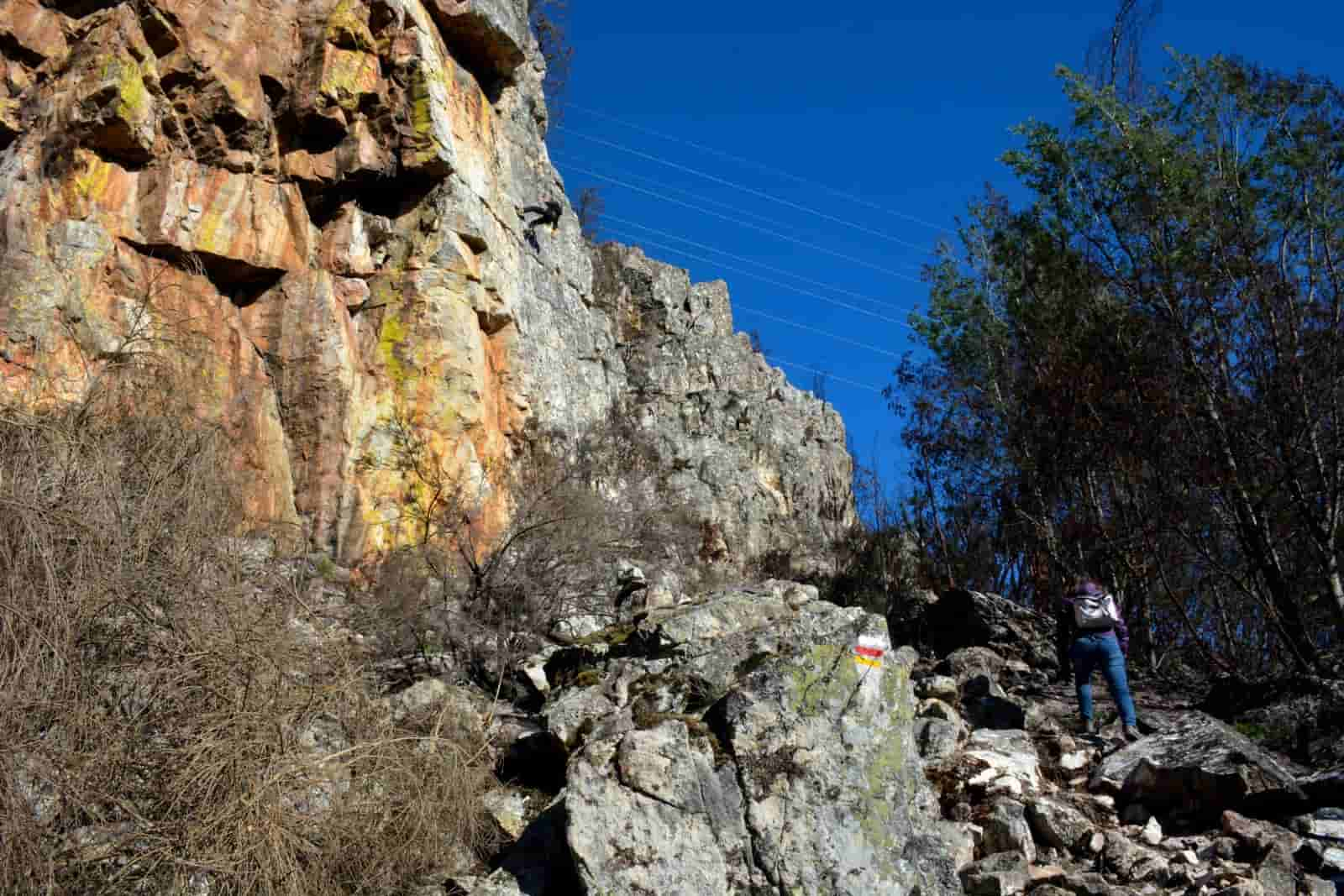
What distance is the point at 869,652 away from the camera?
751 cm

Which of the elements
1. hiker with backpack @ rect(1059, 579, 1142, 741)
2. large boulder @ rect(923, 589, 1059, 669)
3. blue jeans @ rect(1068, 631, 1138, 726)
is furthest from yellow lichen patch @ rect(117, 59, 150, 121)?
blue jeans @ rect(1068, 631, 1138, 726)

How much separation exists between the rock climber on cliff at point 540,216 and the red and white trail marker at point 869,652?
15065 millimetres

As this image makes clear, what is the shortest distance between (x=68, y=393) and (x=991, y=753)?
310 inches

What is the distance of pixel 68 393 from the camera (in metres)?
9.60

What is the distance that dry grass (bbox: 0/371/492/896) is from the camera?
21.1 ft

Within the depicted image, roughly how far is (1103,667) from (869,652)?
3.37 metres

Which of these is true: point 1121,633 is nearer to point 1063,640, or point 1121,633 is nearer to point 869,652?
point 1063,640

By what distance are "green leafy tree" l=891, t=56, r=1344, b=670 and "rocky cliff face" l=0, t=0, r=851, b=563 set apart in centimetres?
782

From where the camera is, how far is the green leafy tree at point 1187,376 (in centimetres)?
1309

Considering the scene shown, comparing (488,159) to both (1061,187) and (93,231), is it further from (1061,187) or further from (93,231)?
(1061,187)

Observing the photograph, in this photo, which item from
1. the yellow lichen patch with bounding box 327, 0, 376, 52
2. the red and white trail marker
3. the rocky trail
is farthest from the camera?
the yellow lichen patch with bounding box 327, 0, 376, 52

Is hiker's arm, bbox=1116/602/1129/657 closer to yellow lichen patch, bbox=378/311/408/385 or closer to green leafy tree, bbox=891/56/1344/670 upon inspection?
green leafy tree, bbox=891/56/1344/670

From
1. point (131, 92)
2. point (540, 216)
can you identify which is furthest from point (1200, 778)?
point (540, 216)

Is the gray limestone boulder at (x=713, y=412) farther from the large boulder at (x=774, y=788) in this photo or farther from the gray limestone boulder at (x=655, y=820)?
the gray limestone boulder at (x=655, y=820)
